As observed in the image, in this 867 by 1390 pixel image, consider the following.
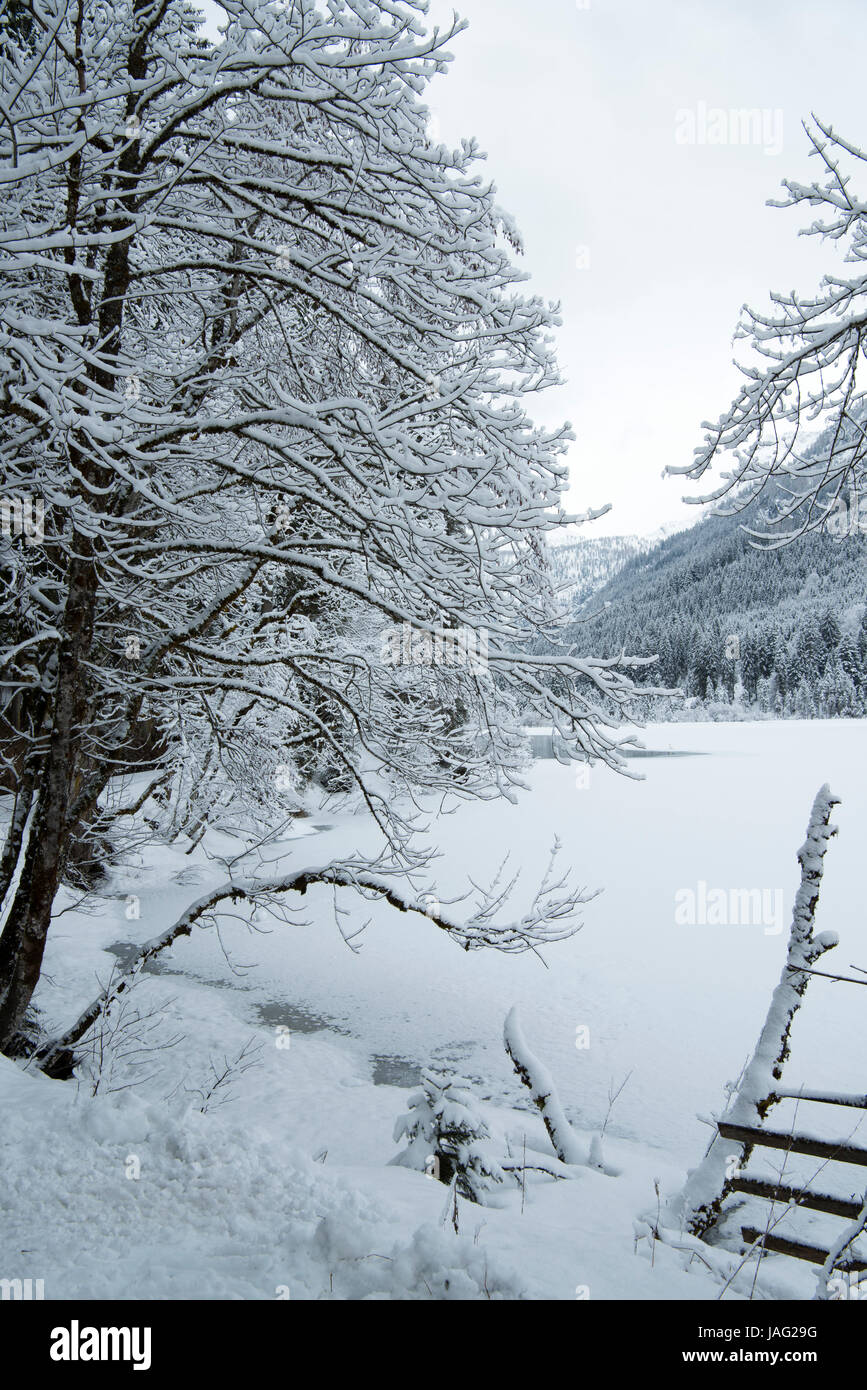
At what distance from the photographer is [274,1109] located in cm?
646

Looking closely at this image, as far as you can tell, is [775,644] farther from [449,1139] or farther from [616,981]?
[449,1139]


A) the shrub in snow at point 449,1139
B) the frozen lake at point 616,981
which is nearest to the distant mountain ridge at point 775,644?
the frozen lake at point 616,981

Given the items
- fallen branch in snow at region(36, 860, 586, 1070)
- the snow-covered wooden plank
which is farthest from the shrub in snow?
the snow-covered wooden plank

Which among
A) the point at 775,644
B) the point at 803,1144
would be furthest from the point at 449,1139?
the point at 775,644

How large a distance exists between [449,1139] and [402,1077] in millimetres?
3605

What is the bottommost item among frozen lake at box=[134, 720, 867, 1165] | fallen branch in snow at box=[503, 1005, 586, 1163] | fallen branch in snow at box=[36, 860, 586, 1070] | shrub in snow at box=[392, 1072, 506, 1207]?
frozen lake at box=[134, 720, 867, 1165]

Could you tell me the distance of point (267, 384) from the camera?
4938 millimetres

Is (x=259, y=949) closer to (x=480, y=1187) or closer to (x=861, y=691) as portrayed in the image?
(x=480, y=1187)

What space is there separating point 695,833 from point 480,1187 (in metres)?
16.6

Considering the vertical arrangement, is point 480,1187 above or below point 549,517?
below

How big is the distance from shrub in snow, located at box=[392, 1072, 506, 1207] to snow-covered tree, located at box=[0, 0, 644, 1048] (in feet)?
3.88

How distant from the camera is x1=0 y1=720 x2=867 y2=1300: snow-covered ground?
2502 mm

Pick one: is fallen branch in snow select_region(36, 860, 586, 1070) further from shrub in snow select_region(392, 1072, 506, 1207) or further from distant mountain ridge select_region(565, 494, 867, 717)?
distant mountain ridge select_region(565, 494, 867, 717)

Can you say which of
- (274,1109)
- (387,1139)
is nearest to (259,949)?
(274,1109)
